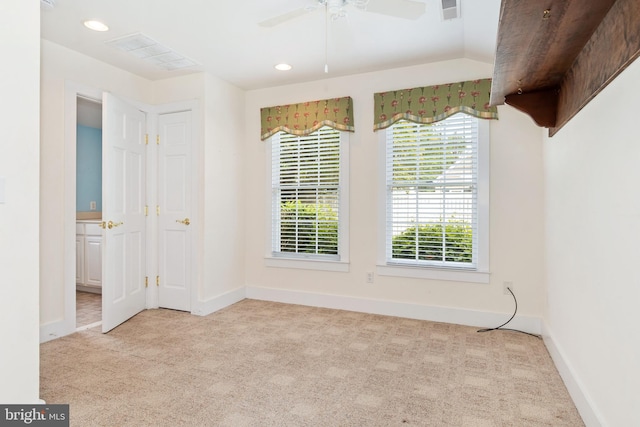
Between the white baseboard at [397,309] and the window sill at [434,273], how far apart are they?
0.29 meters

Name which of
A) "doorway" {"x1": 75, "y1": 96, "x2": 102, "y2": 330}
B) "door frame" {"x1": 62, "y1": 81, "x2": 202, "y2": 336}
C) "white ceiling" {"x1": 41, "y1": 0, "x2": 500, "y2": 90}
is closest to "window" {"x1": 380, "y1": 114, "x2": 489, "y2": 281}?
"white ceiling" {"x1": 41, "y1": 0, "x2": 500, "y2": 90}

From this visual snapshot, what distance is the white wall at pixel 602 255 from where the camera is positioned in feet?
4.61

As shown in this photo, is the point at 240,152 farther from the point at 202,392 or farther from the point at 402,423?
the point at 402,423

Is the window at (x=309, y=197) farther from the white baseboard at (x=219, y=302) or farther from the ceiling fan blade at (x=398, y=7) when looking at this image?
the ceiling fan blade at (x=398, y=7)

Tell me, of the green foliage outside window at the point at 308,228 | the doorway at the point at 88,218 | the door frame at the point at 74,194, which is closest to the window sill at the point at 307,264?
the green foliage outside window at the point at 308,228

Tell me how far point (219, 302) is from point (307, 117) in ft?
7.51

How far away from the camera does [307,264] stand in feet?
13.6

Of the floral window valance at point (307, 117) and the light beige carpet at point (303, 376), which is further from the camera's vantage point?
the floral window valance at point (307, 117)

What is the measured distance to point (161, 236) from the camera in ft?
13.1

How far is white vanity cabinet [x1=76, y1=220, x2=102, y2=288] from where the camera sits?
4621 mm

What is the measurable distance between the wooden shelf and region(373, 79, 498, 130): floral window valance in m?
1.02

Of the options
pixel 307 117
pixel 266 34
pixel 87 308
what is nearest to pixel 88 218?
pixel 87 308

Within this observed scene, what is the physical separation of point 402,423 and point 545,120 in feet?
7.06

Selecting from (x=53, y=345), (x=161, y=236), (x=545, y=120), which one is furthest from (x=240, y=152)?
(x=545, y=120)
